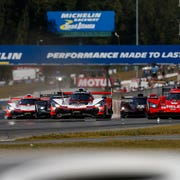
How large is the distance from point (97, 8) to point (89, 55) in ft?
164

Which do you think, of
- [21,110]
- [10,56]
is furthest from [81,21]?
[21,110]

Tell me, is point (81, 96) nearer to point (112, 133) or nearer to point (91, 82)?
point (112, 133)

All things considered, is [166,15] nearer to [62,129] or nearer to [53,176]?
[62,129]

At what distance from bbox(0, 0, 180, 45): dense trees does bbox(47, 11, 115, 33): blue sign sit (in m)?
3.55

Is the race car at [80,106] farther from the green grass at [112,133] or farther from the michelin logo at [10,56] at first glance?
the michelin logo at [10,56]

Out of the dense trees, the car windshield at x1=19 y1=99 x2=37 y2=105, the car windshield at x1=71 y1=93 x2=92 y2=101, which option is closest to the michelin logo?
the car windshield at x1=19 y1=99 x2=37 y2=105

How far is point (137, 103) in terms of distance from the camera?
3803cm

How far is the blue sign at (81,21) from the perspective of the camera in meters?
83.8

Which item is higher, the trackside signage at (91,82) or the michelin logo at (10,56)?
the michelin logo at (10,56)

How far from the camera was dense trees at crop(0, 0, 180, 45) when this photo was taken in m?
98.1

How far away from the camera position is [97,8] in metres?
110

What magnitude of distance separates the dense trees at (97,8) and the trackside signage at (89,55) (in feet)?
87.6

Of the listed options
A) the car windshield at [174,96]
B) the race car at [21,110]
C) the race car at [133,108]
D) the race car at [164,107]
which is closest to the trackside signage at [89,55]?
the race car at [133,108]

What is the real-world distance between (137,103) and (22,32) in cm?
6082
